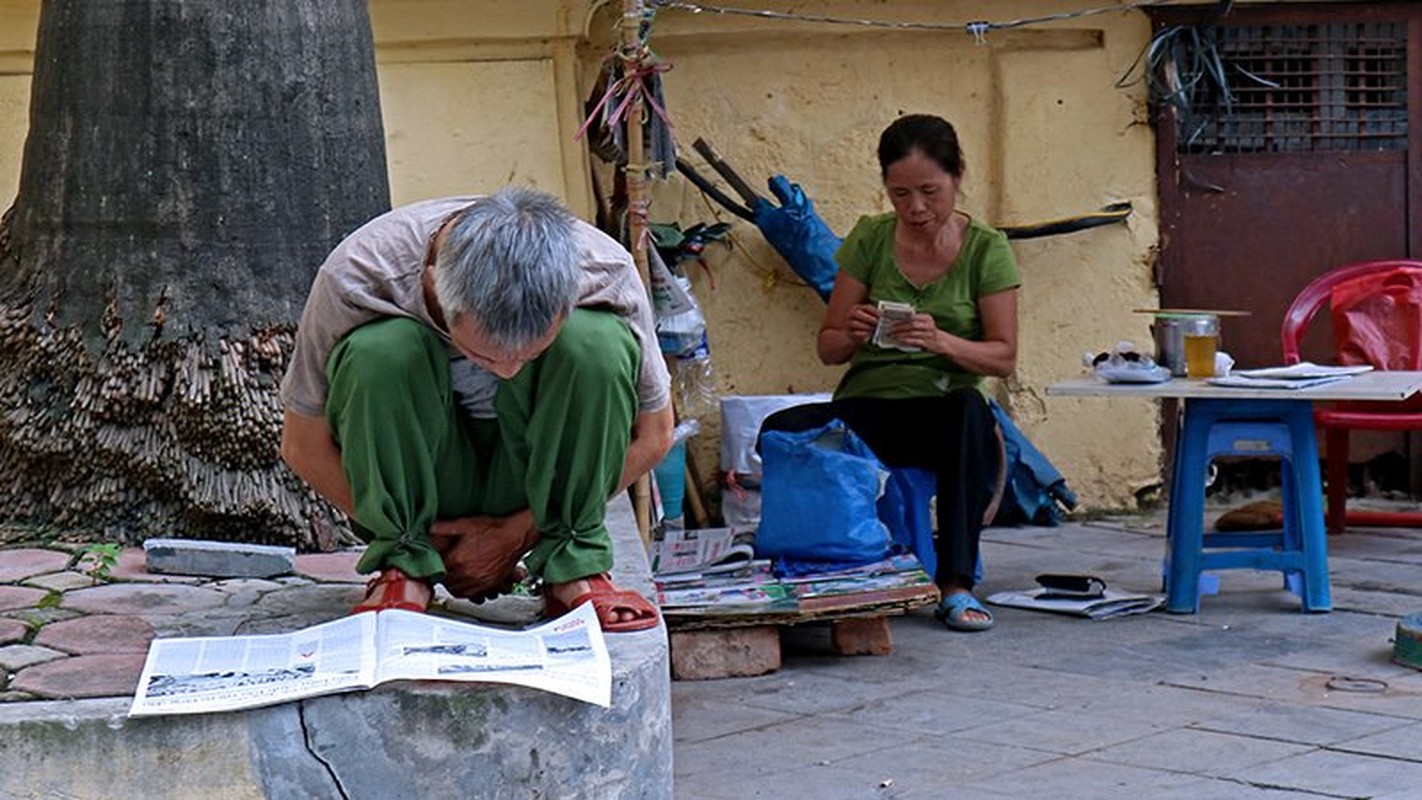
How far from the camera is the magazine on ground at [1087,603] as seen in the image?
561 cm

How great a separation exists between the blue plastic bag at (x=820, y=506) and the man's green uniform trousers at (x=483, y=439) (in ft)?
5.23

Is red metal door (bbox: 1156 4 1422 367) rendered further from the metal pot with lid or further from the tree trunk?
the tree trunk

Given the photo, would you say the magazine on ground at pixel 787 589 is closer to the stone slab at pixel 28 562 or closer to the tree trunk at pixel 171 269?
the tree trunk at pixel 171 269

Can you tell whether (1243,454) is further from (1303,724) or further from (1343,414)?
(1303,724)

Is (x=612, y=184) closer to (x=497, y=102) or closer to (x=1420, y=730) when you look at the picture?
(x=497, y=102)

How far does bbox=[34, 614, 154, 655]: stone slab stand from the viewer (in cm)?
380

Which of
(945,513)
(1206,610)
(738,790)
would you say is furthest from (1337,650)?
(738,790)

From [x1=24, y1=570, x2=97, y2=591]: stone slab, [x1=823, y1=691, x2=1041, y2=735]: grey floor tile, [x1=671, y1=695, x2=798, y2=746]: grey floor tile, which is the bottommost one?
[x1=823, y1=691, x2=1041, y2=735]: grey floor tile

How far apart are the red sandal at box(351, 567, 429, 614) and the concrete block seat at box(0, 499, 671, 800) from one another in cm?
41

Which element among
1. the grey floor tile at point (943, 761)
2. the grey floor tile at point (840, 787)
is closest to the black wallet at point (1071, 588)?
the grey floor tile at point (943, 761)

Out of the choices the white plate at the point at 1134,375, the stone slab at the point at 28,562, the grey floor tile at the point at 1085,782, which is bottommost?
the grey floor tile at the point at 1085,782

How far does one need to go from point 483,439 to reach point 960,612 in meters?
2.00

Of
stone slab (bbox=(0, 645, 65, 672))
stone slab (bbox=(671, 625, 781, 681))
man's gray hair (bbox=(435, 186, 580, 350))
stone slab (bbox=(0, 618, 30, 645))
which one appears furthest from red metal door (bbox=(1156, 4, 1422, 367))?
stone slab (bbox=(0, 645, 65, 672))

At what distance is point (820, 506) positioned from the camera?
538 cm
